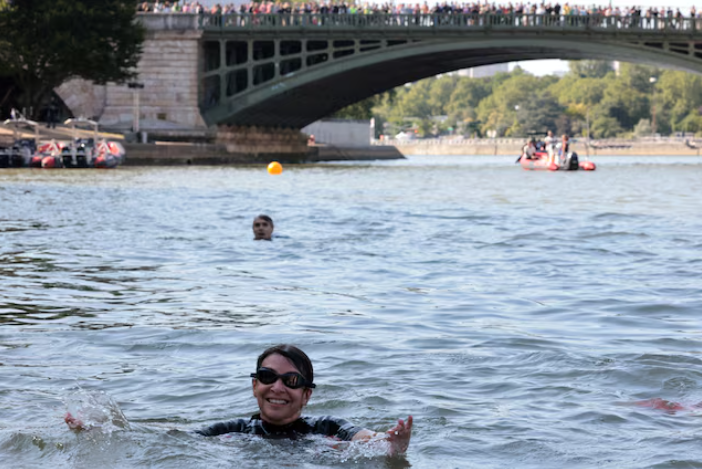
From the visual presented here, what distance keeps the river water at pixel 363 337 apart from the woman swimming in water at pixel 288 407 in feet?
0.33

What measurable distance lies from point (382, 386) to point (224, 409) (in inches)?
48.2

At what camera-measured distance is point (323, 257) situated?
18.3 metres

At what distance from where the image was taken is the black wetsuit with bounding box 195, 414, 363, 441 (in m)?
7.11

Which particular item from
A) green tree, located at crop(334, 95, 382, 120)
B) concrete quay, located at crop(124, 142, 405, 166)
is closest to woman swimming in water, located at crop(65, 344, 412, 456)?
concrete quay, located at crop(124, 142, 405, 166)

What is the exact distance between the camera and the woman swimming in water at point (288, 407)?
22.2ft

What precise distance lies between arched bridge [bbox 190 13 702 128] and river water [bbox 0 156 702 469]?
40.5 metres

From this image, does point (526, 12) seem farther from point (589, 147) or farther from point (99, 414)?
point (589, 147)

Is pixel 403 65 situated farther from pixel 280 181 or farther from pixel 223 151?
pixel 280 181

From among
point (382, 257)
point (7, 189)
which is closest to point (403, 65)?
point (7, 189)

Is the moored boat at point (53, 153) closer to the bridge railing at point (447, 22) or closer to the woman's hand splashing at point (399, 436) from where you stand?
the bridge railing at point (447, 22)

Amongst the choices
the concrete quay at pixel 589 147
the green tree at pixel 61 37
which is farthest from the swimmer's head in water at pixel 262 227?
the concrete quay at pixel 589 147

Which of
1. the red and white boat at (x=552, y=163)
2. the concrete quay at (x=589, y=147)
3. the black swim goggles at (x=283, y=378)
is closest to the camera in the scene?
the black swim goggles at (x=283, y=378)

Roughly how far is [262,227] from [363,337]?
30.2ft

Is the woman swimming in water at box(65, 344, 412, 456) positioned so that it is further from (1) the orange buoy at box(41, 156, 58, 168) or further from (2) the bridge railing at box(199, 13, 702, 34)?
(2) the bridge railing at box(199, 13, 702, 34)
